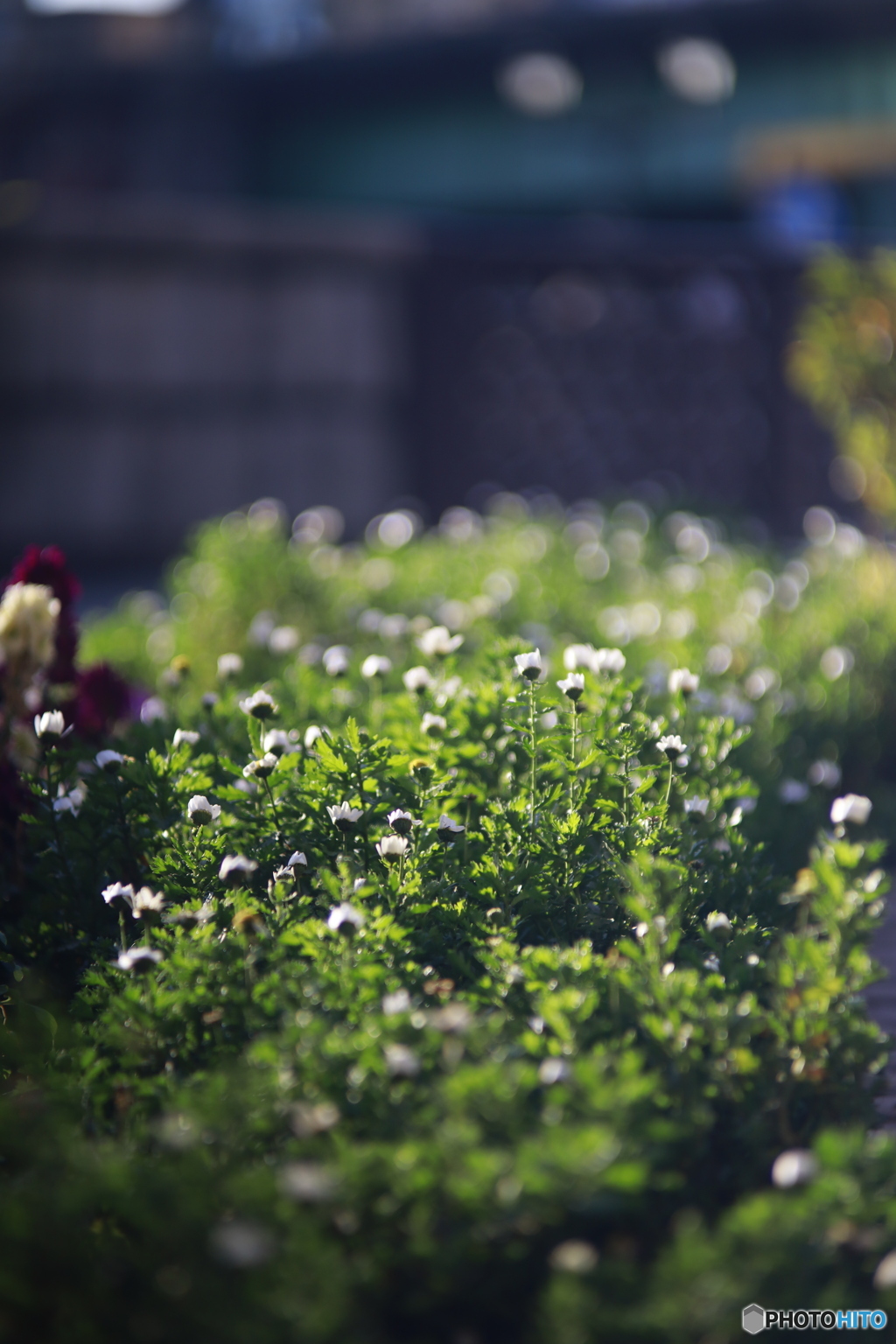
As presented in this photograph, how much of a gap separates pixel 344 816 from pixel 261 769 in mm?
197

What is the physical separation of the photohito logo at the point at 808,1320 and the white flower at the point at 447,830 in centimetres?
109

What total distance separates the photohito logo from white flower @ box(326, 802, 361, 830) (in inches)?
45.6

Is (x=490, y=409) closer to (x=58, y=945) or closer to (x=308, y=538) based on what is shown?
(x=308, y=538)

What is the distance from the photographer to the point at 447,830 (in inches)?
101

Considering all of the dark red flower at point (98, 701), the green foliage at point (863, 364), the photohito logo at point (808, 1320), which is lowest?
the green foliage at point (863, 364)

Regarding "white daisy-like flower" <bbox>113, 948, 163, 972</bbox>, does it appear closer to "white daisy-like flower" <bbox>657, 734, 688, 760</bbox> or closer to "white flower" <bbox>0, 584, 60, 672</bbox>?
"white daisy-like flower" <bbox>657, 734, 688, 760</bbox>

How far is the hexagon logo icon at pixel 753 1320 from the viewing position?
169 centimetres

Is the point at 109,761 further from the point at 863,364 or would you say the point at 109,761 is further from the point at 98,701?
the point at 863,364

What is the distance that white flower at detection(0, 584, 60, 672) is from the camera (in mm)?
3180

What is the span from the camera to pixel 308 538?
18.3 ft

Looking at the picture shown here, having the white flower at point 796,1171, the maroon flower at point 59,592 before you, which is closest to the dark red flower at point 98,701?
the maroon flower at point 59,592

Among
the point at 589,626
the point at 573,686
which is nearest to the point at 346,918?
the point at 573,686

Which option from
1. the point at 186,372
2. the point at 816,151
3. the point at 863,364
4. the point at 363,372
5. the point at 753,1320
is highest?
the point at 753,1320

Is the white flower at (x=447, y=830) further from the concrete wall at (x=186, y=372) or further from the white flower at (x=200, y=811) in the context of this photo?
the concrete wall at (x=186, y=372)
